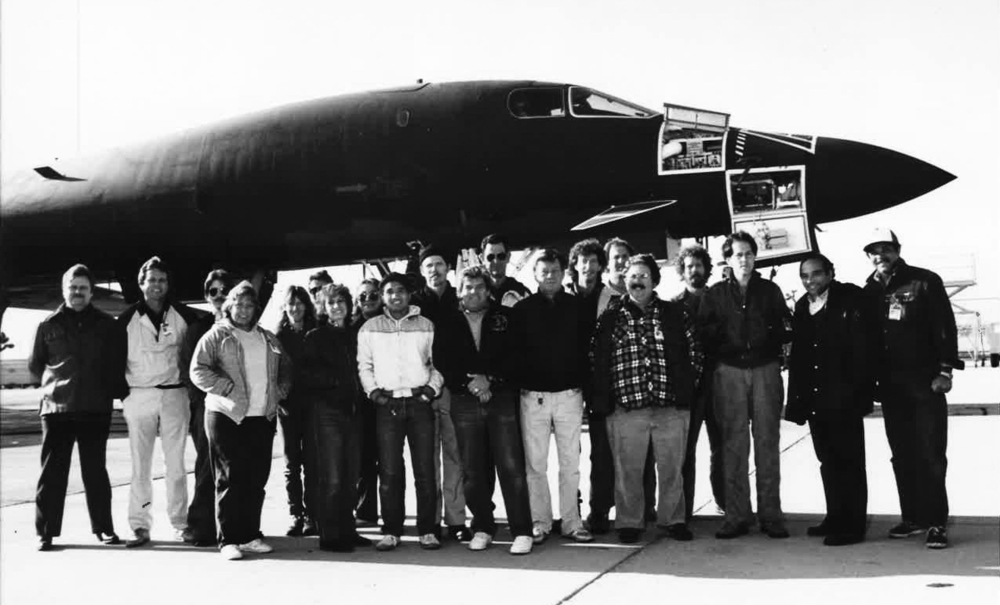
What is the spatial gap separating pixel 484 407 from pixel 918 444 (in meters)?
2.47

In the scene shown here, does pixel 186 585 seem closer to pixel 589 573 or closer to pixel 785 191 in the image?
pixel 589 573

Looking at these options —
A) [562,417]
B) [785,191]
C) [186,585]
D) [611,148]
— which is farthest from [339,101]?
[186,585]

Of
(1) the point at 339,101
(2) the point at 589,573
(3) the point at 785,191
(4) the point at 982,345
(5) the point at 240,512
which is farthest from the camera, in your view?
(4) the point at 982,345

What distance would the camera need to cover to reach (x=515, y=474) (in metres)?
5.34

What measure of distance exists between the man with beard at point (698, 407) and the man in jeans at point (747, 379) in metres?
0.18

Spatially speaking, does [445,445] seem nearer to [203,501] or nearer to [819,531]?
[203,501]

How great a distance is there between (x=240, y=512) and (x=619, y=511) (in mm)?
2187

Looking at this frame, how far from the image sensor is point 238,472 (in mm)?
5328

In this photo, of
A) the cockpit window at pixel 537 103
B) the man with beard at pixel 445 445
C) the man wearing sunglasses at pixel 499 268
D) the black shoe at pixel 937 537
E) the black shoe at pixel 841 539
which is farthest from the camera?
the cockpit window at pixel 537 103

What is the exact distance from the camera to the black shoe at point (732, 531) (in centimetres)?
532

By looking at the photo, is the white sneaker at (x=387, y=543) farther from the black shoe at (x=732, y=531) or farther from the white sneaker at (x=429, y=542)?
the black shoe at (x=732, y=531)

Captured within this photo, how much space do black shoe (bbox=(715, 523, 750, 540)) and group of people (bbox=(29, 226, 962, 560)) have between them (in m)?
0.01

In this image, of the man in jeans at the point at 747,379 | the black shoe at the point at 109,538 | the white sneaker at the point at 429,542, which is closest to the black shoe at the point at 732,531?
the man in jeans at the point at 747,379

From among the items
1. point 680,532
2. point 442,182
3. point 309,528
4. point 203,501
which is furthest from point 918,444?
point 442,182
